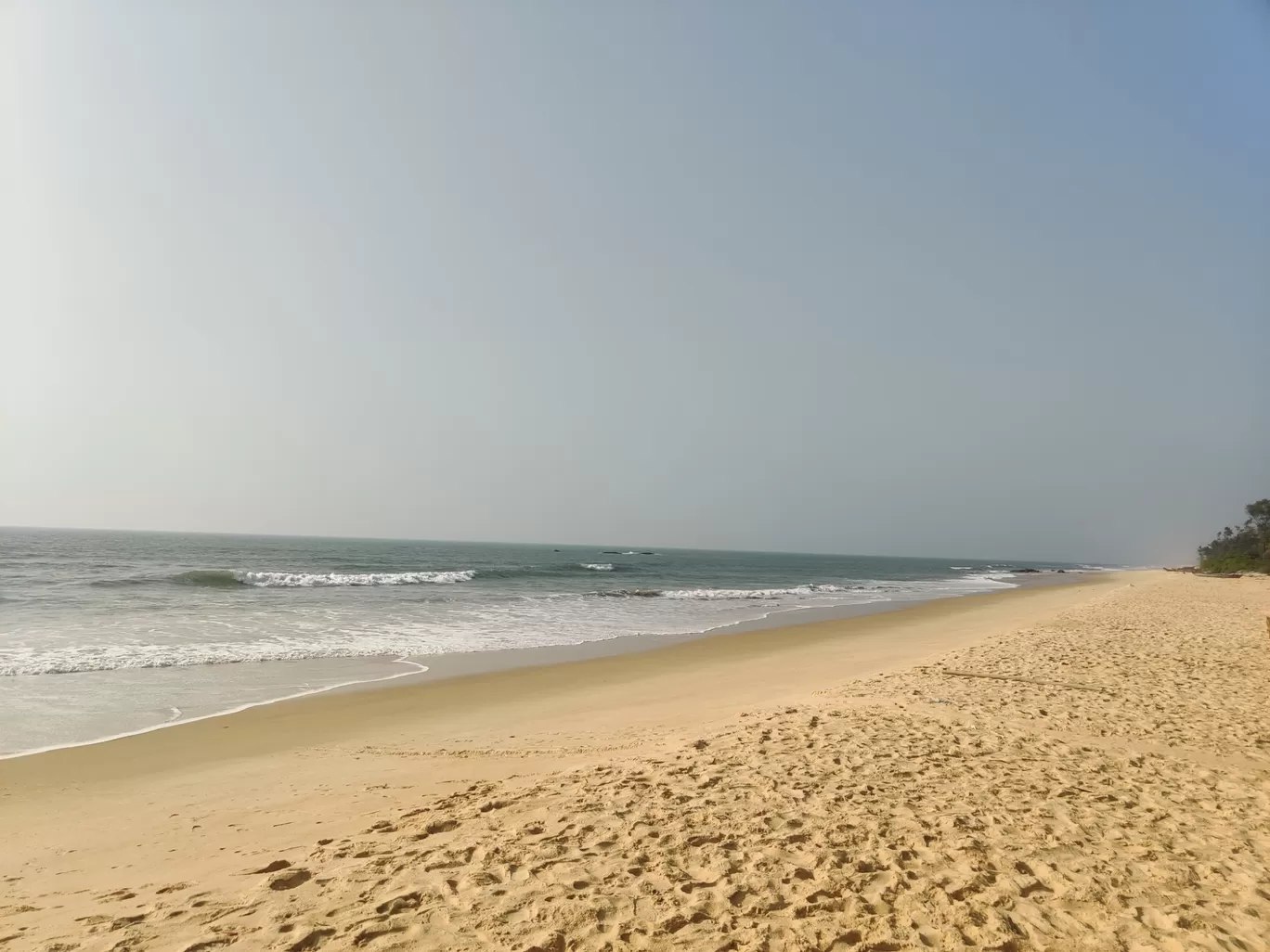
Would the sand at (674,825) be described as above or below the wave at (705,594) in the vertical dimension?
above

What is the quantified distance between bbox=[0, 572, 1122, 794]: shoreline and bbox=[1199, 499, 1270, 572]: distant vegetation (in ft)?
210

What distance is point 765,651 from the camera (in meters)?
17.3

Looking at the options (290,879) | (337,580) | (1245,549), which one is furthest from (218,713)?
(1245,549)

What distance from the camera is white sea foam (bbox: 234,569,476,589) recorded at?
119 feet

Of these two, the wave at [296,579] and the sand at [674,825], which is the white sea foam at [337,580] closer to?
the wave at [296,579]

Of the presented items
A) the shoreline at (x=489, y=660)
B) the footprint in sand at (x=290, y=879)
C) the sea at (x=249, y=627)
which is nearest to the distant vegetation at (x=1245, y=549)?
the sea at (x=249, y=627)

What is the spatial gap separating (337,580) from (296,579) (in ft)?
7.35

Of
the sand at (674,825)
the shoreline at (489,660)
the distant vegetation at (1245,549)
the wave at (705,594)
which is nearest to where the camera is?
the sand at (674,825)

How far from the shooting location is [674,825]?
5199mm

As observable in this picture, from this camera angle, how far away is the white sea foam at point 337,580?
36406mm

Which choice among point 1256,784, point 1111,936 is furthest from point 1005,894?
point 1256,784

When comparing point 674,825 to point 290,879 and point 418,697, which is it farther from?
point 418,697

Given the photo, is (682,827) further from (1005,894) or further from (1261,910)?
(1261,910)

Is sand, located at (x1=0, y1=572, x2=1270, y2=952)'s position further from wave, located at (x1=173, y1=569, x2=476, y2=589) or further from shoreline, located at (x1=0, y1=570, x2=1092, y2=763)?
wave, located at (x1=173, y1=569, x2=476, y2=589)
